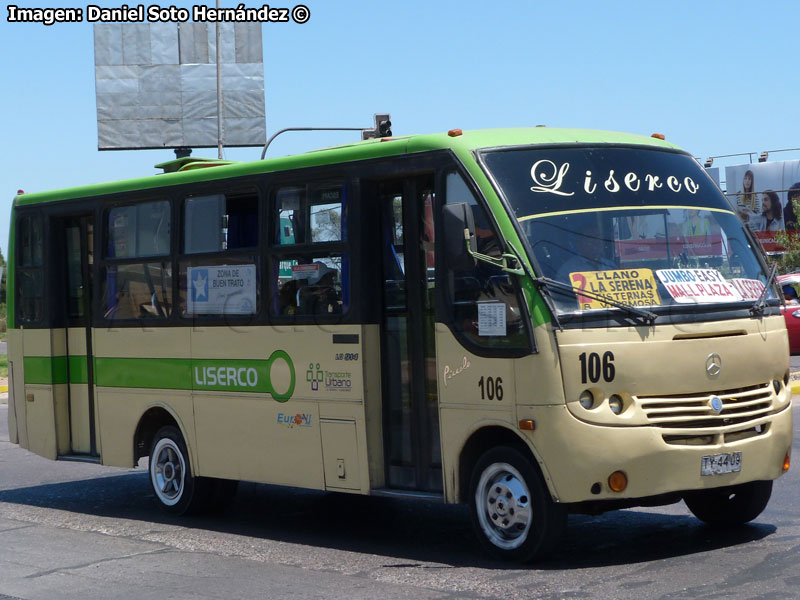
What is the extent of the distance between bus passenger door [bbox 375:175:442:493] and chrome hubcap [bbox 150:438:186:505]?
264 centimetres

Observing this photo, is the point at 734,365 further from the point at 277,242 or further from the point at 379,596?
the point at 277,242

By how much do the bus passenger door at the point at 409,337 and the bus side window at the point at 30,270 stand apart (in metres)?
4.82

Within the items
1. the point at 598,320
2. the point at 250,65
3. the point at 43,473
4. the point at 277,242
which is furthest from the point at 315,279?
the point at 250,65

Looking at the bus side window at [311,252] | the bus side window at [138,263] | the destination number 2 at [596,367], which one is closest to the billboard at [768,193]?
the bus side window at [138,263]

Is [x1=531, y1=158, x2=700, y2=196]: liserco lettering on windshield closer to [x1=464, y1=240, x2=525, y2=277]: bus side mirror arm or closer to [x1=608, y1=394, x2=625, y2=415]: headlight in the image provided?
[x1=464, y1=240, x2=525, y2=277]: bus side mirror arm

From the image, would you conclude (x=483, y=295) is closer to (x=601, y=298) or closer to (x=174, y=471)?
(x=601, y=298)

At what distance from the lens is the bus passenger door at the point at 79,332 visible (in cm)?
1222

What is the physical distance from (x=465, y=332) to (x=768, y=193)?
54.8 metres

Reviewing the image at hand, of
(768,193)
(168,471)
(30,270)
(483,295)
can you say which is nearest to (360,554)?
(483,295)

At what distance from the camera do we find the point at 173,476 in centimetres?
1123

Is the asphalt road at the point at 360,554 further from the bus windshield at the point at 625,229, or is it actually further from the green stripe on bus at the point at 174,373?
the bus windshield at the point at 625,229

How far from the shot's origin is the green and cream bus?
7.84 meters

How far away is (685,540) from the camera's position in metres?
8.71

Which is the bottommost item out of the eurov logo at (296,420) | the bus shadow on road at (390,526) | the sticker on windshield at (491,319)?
the bus shadow on road at (390,526)
